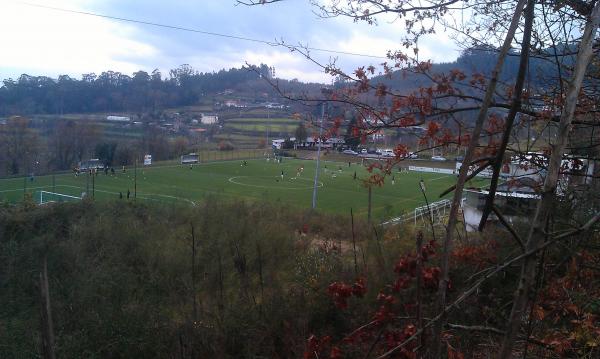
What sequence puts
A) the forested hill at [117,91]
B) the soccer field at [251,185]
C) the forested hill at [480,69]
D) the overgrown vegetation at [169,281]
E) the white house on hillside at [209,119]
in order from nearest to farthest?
the forested hill at [480,69], the overgrown vegetation at [169,281], the soccer field at [251,185], the forested hill at [117,91], the white house on hillside at [209,119]

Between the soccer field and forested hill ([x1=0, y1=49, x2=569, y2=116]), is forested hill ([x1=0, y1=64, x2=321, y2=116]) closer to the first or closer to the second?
forested hill ([x1=0, y1=49, x2=569, y2=116])

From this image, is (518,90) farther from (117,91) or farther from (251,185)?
(117,91)

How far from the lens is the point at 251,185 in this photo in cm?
3997

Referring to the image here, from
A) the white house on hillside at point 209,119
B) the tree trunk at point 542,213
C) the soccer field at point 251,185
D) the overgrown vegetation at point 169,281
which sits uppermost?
the tree trunk at point 542,213

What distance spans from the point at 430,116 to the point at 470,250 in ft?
5.93

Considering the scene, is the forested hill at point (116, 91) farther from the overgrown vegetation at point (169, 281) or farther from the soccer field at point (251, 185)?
the overgrown vegetation at point (169, 281)

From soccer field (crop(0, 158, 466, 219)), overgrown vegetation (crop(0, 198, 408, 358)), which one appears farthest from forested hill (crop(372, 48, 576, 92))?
soccer field (crop(0, 158, 466, 219))

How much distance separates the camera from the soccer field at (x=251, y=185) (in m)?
30.4

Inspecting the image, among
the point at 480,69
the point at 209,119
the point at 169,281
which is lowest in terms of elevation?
the point at 169,281

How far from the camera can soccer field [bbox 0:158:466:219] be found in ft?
99.8

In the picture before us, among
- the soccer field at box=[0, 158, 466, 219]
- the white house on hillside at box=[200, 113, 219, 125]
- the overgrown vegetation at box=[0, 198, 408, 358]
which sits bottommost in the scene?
the soccer field at box=[0, 158, 466, 219]

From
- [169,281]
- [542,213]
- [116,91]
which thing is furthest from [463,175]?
[116,91]

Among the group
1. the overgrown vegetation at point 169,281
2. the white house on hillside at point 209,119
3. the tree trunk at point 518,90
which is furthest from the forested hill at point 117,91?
the tree trunk at point 518,90

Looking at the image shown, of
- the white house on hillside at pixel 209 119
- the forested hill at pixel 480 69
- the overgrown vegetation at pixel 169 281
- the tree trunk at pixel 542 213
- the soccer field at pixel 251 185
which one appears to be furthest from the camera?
the white house on hillside at pixel 209 119
